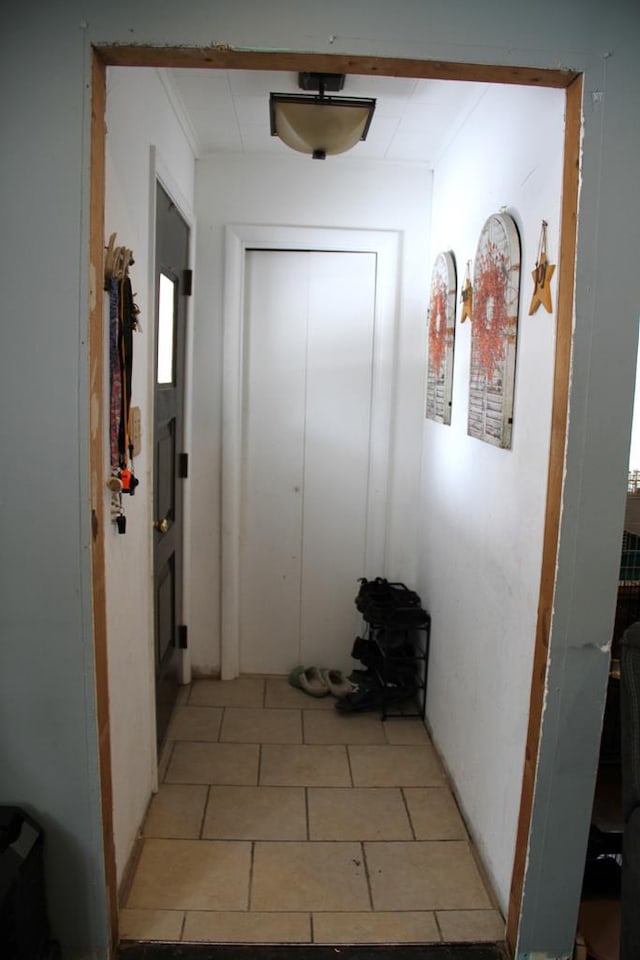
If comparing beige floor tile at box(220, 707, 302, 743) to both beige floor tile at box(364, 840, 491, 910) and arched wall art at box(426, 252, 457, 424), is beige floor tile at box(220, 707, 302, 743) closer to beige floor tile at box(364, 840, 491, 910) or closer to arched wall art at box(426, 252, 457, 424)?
beige floor tile at box(364, 840, 491, 910)

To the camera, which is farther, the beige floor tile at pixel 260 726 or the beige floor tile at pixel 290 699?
the beige floor tile at pixel 290 699

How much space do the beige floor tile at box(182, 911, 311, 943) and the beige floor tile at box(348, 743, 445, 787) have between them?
742mm

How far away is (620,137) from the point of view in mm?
1530

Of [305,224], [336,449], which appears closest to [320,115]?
[305,224]

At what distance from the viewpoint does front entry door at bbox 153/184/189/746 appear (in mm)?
2645

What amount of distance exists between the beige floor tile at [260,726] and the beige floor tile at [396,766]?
→ 279 mm

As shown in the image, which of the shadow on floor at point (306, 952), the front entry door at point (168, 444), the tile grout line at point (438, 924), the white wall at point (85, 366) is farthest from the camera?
the front entry door at point (168, 444)

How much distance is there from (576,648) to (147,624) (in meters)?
1.38

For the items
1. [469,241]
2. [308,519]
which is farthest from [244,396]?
[469,241]

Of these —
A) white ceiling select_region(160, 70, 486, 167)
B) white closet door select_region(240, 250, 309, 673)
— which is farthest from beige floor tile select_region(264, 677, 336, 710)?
white ceiling select_region(160, 70, 486, 167)

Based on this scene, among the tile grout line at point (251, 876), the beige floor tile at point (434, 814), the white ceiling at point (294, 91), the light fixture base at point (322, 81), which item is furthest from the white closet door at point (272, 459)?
the tile grout line at point (251, 876)

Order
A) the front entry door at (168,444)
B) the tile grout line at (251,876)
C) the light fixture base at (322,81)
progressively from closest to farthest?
the tile grout line at (251,876)
the light fixture base at (322,81)
the front entry door at (168,444)

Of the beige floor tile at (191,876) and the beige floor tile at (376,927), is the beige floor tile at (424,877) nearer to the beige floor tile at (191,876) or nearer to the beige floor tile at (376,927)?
the beige floor tile at (376,927)

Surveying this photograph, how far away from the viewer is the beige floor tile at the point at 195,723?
2.98m
